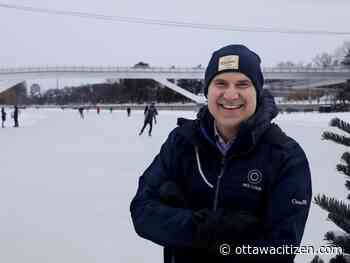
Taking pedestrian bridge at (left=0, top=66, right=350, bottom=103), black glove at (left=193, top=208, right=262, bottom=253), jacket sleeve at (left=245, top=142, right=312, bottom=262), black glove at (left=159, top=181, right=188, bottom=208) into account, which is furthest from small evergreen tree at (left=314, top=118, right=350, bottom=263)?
pedestrian bridge at (left=0, top=66, right=350, bottom=103)

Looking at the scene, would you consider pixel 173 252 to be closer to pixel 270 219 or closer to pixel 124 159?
pixel 270 219

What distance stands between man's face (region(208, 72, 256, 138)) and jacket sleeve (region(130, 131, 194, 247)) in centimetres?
23

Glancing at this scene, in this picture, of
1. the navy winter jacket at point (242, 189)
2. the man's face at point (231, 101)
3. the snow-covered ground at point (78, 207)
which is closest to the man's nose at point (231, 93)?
the man's face at point (231, 101)

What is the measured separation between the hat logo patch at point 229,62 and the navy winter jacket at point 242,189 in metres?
0.19

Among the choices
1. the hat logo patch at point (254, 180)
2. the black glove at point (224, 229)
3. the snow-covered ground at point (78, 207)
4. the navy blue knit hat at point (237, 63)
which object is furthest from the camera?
the snow-covered ground at point (78, 207)

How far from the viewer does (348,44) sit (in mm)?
92188

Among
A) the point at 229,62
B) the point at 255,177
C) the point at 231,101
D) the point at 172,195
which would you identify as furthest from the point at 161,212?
the point at 229,62

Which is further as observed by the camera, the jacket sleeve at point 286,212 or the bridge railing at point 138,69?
the bridge railing at point 138,69

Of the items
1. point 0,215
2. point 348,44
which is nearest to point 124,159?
point 0,215

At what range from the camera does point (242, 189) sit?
168 cm

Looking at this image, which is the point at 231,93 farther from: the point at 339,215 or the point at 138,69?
the point at 138,69

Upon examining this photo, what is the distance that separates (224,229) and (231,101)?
19.3 inches

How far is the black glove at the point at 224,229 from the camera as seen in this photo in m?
1.57

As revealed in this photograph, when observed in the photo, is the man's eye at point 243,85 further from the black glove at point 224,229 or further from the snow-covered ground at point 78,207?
the snow-covered ground at point 78,207
